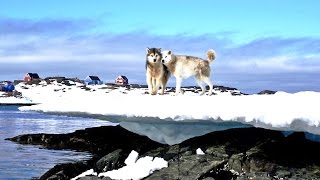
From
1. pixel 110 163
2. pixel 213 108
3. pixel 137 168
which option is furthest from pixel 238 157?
pixel 110 163

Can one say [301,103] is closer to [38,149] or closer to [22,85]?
[38,149]

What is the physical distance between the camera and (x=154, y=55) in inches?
532

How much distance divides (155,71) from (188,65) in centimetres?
83

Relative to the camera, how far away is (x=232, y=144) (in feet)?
35.2

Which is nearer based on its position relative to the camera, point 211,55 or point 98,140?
point 211,55

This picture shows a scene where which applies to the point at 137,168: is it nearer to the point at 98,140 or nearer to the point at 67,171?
the point at 67,171

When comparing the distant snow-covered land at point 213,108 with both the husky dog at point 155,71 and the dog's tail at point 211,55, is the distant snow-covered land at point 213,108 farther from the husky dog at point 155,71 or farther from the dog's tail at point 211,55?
the dog's tail at point 211,55

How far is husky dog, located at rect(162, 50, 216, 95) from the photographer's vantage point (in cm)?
1356

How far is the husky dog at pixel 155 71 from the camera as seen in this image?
533 inches

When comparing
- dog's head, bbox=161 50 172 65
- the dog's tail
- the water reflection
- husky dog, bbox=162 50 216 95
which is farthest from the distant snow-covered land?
the dog's tail

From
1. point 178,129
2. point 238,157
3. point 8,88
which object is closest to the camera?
point 238,157

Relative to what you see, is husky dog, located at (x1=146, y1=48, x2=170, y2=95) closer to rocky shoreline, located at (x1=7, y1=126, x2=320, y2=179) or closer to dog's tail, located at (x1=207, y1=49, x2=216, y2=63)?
dog's tail, located at (x1=207, y1=49, x2=216, y2=63)

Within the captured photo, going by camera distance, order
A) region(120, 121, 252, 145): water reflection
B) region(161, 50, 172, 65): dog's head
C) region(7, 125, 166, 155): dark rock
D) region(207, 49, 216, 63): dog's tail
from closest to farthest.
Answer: region(120, 121, 252, 145): water reflection, region(161, 50, 172, 65): dog's head, region(207, 49, 216, 63): dog's tail, region(7, 125, 166, 155): dark rock

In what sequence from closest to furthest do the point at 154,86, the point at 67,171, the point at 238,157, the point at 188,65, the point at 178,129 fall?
the point at 238,157, the point at 178,129, the point at 67,171, the point at 188,65, the point at 154,86
